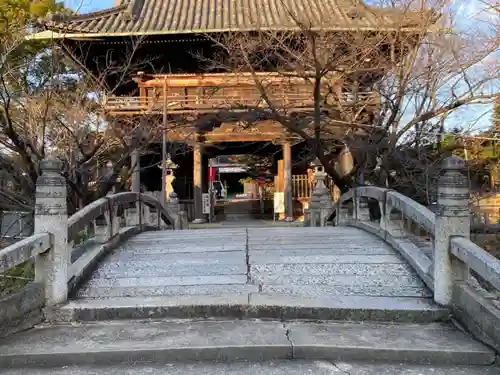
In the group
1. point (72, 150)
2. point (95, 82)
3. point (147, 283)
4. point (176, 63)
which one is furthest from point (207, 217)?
point (147, 283)

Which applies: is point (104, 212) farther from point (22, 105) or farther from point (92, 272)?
point (22, 105)

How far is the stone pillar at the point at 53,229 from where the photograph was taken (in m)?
4.20

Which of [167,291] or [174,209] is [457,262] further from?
[174,209]

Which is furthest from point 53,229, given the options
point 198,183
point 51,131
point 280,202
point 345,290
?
point 280,202

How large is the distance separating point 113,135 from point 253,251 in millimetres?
6787

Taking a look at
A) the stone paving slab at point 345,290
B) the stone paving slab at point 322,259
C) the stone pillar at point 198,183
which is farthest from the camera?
the stone pillar at point 198,183

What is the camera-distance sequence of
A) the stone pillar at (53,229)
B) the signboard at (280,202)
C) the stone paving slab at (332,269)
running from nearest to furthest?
1. the stone pillar at (53,229)
2. the stone paving slab at (332,269)
3. the signboard at (280,202)

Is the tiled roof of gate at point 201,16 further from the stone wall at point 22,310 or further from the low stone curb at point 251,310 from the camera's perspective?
the stone wall at point 22,310

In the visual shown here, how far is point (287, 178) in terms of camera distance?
62.1 feet

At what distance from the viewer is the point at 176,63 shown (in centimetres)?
1775

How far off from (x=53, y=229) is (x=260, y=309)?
1993 millimetres

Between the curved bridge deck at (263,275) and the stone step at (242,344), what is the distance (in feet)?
1.08

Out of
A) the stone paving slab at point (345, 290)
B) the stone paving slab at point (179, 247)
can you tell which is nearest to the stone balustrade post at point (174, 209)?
the stone paving slab at point (179, 247)

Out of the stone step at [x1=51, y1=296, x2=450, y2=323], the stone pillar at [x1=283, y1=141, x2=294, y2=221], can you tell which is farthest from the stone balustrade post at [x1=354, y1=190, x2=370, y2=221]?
the stone pillar at [x1=283, y1=141, x2=294, y2=221]
